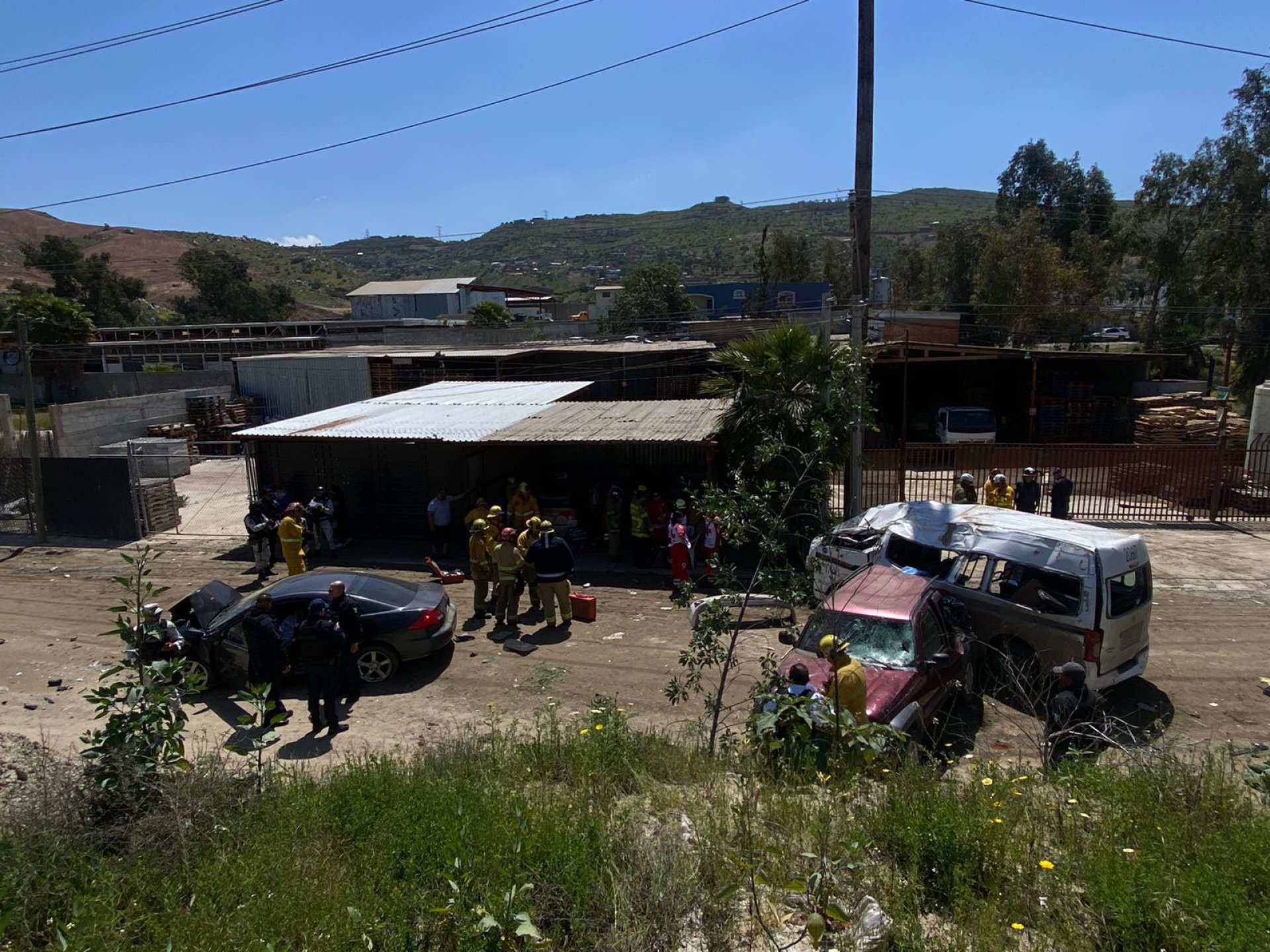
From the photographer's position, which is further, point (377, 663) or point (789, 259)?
point (789, 259)

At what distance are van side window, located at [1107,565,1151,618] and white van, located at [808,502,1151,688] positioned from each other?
0.04ft

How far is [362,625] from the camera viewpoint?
9195 mm

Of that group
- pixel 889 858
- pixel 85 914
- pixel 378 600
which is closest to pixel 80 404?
pixel 378 600

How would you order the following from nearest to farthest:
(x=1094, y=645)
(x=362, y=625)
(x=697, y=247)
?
(x=1094, y=645), (x=362, y=625), (x=697, y=247)

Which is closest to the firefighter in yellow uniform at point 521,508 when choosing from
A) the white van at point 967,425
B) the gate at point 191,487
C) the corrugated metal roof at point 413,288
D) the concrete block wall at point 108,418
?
the gate at point 191,487

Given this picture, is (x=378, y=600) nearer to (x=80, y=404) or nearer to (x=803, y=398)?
(x=803, y=398)

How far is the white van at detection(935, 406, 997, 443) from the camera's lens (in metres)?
26.0

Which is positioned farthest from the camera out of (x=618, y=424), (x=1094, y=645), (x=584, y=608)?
(x=618, y=424)

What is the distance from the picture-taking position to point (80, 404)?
24.9 meters

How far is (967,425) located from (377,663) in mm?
22556

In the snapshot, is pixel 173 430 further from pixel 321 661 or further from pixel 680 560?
pixel 321 661

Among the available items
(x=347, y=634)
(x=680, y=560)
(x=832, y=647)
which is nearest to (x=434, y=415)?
(x=680, y=560)

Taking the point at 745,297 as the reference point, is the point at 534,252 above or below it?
above

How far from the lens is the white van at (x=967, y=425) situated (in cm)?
2597
